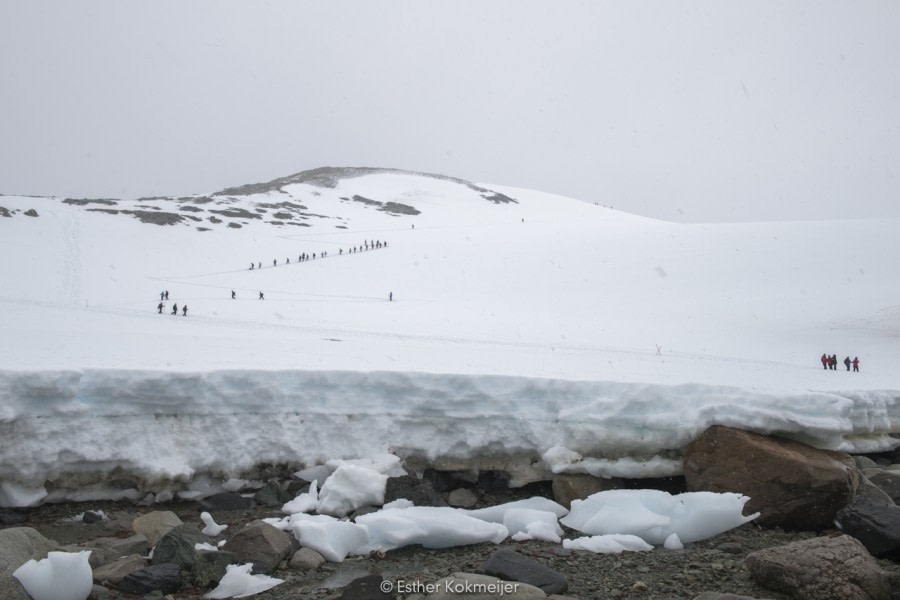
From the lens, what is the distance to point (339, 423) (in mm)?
8141

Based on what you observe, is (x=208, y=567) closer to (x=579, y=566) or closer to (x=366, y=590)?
(x=366, y=590)

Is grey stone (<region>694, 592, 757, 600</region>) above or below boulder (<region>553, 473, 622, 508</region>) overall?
above

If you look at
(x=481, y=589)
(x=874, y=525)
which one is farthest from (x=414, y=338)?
(x=481, y=589)

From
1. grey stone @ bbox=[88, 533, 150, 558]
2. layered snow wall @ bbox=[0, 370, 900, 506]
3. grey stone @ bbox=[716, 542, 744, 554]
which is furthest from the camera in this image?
layered snow wall @ bbox=[0, 370, 900, 506]

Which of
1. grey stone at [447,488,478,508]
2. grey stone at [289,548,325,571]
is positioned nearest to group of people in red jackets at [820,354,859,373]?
grey stone at [447,488,478,508]

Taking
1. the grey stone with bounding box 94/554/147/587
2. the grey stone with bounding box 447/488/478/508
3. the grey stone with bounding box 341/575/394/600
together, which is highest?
the grey stone with bounding box 341/575/394/600

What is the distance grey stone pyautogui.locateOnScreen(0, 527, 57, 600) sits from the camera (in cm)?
497

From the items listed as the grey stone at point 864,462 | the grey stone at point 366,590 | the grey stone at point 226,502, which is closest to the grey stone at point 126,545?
the grey stone at point 226,502

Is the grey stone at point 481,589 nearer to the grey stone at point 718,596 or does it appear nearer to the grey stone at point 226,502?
the grey stone at point 718,596

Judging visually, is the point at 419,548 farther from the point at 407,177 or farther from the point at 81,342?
the point at 407,177

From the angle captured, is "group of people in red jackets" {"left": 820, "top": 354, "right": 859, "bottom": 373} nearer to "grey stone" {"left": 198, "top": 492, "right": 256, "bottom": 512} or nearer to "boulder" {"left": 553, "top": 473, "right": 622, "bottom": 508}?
"boulder" {"left": 553, "top": 473, "right": 622, "bottom": 508}

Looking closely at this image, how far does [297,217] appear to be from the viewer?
2317 inches

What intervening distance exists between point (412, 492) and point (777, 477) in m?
4.40

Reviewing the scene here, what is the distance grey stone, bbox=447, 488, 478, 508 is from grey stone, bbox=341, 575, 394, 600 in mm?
2745
